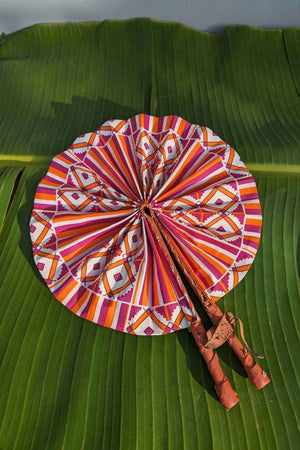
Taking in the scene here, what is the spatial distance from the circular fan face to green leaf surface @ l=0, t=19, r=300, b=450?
75 millimetres

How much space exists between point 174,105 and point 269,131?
33 cm

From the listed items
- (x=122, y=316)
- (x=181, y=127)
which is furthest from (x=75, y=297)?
(x=181, y=127)

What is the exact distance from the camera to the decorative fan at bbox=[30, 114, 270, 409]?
0.78 m

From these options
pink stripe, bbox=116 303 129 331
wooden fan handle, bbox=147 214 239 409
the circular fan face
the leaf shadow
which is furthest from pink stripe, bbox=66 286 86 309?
the leaf shadow

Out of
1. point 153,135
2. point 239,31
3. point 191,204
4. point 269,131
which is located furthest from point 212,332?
point 239,31

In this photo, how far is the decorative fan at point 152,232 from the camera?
0.78 metres

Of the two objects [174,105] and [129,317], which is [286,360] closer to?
[129,317]

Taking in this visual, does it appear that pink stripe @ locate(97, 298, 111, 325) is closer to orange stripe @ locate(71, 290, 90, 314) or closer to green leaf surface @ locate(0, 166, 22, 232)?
orange stripe @ locate(71, 290, 90, 314)

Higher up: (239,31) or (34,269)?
(239,31)

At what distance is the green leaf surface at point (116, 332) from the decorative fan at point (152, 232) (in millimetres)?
63

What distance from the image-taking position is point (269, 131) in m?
1.05

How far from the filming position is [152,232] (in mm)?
801

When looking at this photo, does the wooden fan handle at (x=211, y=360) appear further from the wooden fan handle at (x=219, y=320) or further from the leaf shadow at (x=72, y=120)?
the leaf shadow at (x=72, y=120)

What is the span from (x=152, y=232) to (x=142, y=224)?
3 centimetres
